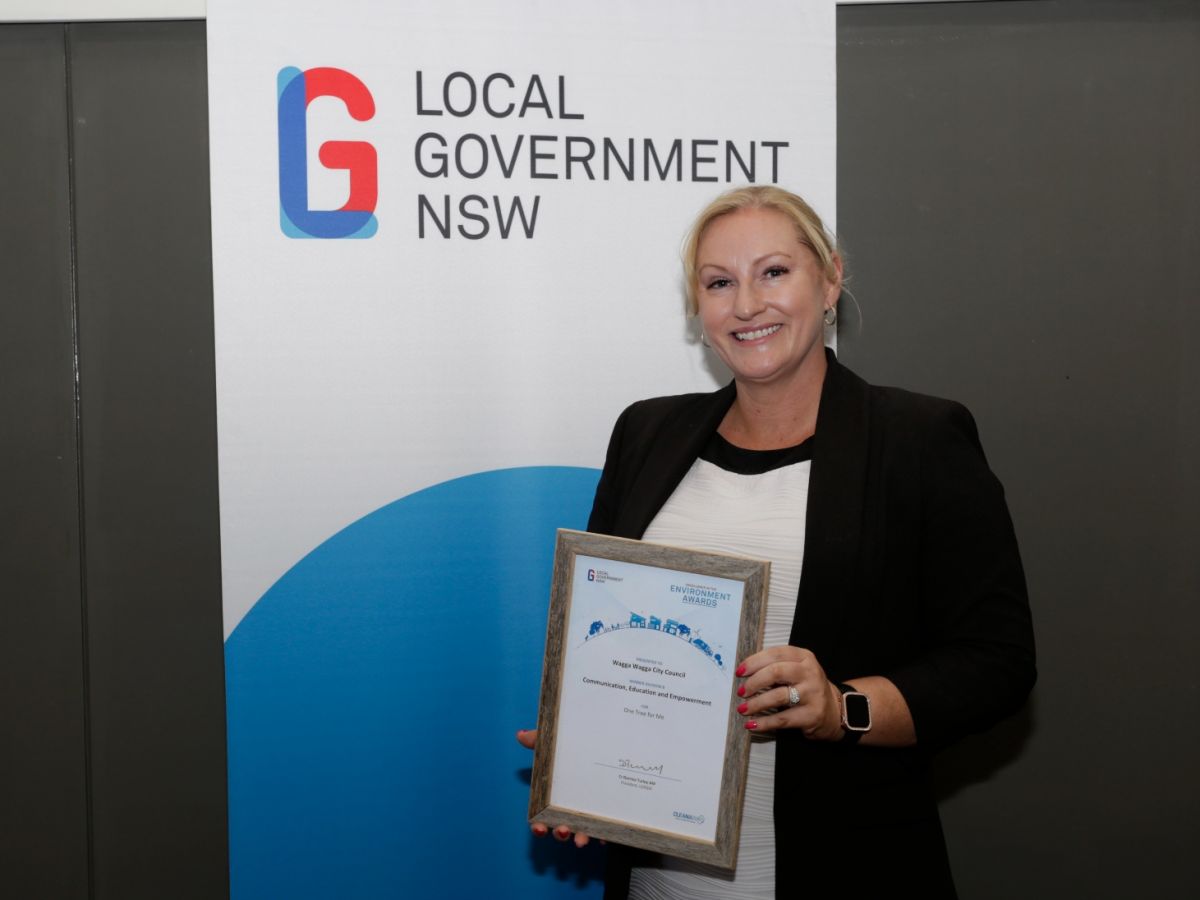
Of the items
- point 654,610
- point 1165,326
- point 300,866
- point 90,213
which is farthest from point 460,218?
point 1165,326

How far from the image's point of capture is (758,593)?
58.9 inches

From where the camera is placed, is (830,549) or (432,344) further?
(432,344)

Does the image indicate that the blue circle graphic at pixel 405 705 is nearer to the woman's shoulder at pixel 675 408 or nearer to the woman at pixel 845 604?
the woman's shoulder at pixel 675 408

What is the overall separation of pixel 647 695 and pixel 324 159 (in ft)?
4.84

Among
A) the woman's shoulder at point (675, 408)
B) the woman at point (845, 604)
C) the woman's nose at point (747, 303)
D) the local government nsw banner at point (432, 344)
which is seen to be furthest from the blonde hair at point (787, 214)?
the local government nsw banner at point (432, 344)

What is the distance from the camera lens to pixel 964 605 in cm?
158

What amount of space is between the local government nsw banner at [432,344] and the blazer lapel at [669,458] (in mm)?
459

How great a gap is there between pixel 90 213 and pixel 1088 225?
8.40 ft

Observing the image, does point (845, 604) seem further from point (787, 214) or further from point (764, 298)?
point (787, 214)

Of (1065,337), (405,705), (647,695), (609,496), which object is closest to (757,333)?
(609,496)

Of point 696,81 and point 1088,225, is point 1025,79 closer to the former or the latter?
point 1088,225

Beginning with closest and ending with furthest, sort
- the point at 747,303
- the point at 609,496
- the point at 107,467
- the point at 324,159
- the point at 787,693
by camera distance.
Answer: the point at 787,693
the point at 747,303
the point at 609,496
the point at 324,159
the point at 107,467

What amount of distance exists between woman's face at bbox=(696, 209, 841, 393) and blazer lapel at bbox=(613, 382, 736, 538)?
0.12m

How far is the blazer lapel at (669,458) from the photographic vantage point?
5.87 feet
